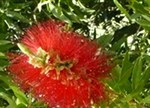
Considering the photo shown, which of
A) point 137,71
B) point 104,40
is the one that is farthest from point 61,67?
point 104,40

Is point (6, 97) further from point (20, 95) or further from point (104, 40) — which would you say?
point (104, 40)

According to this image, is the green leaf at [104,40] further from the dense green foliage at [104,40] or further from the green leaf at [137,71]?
the green leaf at [137,71]

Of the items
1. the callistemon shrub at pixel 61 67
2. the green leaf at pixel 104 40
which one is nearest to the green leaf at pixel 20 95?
the callistemon shrub at pixel 61 67

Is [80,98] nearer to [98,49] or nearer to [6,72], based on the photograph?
[98,49]

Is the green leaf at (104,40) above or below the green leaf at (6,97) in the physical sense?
above

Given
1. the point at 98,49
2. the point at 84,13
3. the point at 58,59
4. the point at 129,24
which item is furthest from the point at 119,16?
the point at 58,59

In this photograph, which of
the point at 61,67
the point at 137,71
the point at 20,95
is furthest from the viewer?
the point at 20,95
